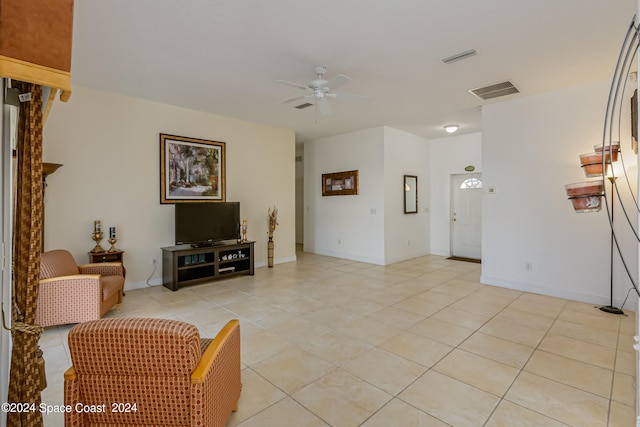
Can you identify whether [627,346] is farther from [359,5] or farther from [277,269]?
[277,269]

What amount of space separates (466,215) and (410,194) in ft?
4.68

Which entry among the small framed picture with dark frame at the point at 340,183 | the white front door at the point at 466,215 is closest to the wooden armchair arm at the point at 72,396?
the small framed picture with dark frame at the point at 340,183

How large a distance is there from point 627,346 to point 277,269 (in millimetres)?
4947

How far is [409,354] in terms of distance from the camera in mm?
2768

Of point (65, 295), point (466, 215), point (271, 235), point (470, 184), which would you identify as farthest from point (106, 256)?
point (470, 184)

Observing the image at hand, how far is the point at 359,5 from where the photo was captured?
98.6 inches

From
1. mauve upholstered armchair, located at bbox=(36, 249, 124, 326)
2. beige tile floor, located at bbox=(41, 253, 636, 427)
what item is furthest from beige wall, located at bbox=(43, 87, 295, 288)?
mauve upholstered armchair, located at bbox=(36, 249, 124, 326)

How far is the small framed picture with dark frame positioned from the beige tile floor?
2.80 m

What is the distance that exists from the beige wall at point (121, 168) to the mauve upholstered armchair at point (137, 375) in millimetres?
3632

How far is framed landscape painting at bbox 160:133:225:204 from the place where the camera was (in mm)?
5055

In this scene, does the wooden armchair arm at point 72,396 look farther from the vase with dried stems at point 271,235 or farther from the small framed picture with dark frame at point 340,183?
the small framed picture with dark frame at point 340,183

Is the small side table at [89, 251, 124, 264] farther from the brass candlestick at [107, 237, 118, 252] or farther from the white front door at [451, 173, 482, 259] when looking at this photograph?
the white front door at [451, 173, 482, 259]

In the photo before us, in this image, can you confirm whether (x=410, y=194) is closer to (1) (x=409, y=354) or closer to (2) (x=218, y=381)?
(1) (x=409, y=354)

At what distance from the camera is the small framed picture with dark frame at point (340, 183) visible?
7086mm
